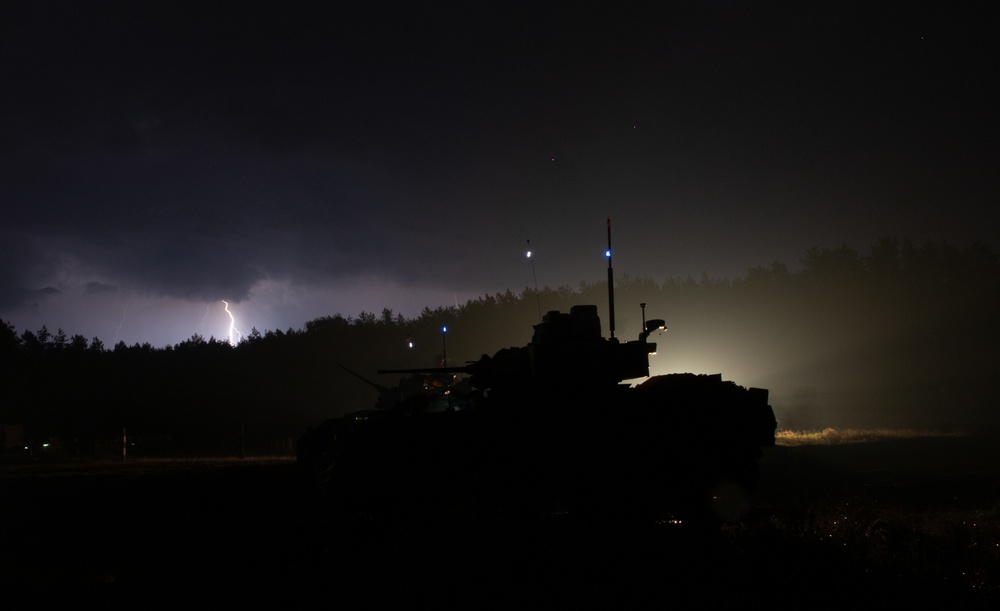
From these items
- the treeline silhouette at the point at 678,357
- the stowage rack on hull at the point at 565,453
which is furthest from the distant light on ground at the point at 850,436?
the stowage rack on hull at the point at 565,453

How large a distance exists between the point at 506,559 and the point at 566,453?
75.5 inches

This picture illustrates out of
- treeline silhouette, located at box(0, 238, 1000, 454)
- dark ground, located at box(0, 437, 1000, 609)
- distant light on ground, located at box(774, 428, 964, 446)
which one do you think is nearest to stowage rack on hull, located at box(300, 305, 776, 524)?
dark ground, located at box(0, 437, 1000, 609)

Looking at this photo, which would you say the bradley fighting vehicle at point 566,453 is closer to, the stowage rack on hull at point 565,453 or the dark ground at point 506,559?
the stowage rack on hull at point 565,453

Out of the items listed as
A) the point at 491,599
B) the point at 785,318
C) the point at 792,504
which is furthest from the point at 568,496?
the point at 785,318

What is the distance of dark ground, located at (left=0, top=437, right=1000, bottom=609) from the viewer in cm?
700

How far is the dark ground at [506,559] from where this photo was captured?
23.0 feet

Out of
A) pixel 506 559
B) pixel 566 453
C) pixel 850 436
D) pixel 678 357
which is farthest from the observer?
pixel 678 357

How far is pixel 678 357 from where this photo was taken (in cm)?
6644

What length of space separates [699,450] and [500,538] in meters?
3.07

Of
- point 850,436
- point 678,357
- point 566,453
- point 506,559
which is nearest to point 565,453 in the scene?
point 566,453

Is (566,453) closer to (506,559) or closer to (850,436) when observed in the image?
(506,559)

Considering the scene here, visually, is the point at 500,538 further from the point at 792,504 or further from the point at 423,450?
the point at 792,504

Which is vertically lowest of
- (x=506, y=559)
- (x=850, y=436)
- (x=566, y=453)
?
(x=850, y=436)

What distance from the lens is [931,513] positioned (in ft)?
43.7
